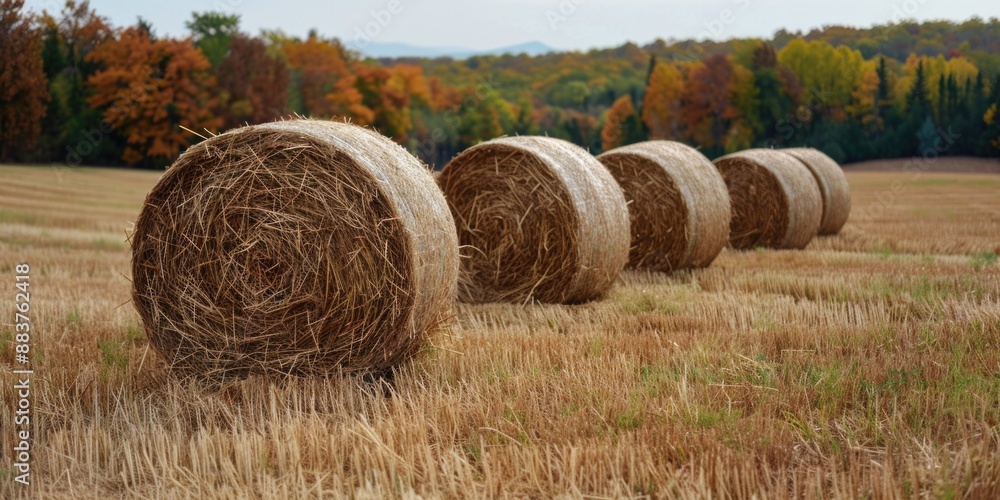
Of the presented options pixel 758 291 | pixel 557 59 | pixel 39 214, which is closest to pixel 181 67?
pixel 39 214

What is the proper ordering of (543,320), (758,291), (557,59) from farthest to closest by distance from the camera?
(557,59)
(758,291)
(543,320)

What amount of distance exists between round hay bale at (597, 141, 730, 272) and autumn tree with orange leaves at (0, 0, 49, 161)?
12.2m

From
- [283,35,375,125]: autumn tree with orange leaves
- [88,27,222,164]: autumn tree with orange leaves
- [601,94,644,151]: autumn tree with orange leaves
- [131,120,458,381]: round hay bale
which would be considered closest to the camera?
[131,120,458,381]: round hay bale

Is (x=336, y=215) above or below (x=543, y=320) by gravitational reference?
above

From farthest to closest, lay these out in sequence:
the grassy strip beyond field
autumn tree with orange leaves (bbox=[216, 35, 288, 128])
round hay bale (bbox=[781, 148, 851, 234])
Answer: autumn tree with orange leaves (bbox=[216, 35, 288, 128]) < round hay bale (bbox=[781, 148, 851, 234]) < the grassy strip beyond field

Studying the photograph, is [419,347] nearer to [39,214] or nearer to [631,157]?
[631,157]

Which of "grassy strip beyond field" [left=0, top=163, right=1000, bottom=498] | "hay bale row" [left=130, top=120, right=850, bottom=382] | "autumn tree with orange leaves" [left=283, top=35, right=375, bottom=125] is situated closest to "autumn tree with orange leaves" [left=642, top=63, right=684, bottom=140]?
"autumn tree with orange leaves" [left=283, top=35, right=375, bottom=125]

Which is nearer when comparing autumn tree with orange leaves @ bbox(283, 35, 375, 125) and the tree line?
the tree line

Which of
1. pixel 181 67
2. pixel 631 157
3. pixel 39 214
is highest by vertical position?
pixel 181 67

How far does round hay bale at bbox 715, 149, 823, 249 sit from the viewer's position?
13.7m

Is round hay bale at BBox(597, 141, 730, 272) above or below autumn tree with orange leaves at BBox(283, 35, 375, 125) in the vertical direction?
below

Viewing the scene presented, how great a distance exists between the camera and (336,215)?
5824 millimetres

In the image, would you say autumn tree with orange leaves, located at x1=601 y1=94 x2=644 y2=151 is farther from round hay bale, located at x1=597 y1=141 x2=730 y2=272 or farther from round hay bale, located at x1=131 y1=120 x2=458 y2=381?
round hay bale, located at x1=131 y1=120 x2=458 y2=381

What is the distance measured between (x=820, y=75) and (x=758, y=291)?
55.9m
